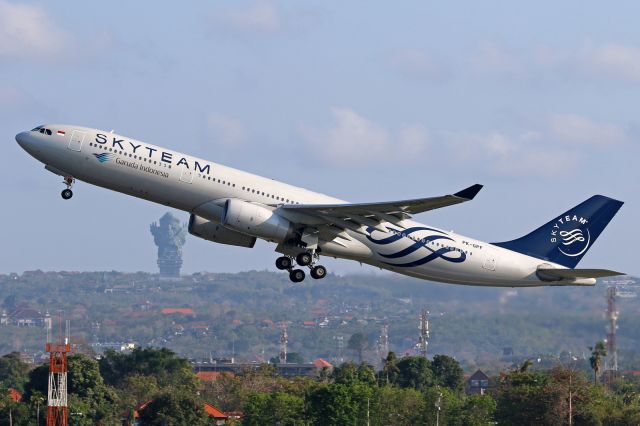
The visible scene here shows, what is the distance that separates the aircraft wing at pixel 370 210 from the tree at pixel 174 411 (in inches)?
1790

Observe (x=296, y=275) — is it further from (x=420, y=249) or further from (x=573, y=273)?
(x=573, y=273)

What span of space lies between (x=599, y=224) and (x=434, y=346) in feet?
336

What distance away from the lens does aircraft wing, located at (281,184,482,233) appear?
5244 centimetres

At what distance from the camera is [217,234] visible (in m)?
59.2

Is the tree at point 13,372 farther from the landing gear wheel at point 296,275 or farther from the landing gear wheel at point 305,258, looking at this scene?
the landing gear wheel at point 305,258

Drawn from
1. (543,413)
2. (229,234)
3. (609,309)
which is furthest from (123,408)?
(229,234)

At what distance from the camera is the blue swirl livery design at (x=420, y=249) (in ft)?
189

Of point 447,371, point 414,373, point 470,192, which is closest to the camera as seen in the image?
point 470,192

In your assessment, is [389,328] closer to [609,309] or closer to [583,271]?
[609,309]

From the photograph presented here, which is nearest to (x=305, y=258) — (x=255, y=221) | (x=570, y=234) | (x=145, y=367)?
(x=255, y=221)

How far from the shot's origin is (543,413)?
9325 centimetres

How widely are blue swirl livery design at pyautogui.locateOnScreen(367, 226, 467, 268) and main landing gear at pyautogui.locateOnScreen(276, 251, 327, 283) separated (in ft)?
9.63

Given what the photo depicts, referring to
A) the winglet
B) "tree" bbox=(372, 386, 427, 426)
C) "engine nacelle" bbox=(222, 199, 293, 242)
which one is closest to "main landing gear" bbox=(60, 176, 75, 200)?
"engine nacelle" bbox=(222, 199, 293, 242)

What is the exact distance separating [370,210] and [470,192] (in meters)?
6.01
